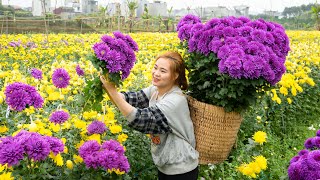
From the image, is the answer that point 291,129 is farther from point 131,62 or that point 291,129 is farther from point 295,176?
point 131,62

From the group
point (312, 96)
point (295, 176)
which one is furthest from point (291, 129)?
point (295, 176)

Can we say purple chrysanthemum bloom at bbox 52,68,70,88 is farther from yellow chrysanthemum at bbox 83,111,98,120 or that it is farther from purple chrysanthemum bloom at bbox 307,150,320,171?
purple chrysanthemum bloom at bbox 307,150,320,171

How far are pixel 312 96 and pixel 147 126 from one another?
3358 millimetres

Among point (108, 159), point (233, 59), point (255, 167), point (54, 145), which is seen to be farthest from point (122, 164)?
point (233, 59)

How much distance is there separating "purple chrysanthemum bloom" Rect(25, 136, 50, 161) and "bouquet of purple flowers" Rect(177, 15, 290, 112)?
106 centimetres

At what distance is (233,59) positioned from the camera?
2.06 meters

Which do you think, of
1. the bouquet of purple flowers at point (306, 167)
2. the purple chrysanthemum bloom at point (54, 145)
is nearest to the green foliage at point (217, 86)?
the bouquet of purple flowers at point (306, 167)

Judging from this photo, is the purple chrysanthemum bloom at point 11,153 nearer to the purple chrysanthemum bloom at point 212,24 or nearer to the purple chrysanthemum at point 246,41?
the purple chrysanthemum at point 246,41

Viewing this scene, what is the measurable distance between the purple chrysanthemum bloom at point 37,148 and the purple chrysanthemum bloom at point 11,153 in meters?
0.03

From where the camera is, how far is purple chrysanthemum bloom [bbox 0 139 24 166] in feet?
4.48

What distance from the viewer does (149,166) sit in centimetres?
251

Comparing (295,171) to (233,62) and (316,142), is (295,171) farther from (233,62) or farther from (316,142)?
(233,62)

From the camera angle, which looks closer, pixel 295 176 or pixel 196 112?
pixel 295 176

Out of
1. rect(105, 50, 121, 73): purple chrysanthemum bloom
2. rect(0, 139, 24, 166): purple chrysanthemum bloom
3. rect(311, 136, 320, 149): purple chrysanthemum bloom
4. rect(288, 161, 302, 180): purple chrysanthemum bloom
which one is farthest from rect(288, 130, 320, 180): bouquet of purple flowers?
rect(0, 139, 24, 166): purple chrysanthemum bloom
